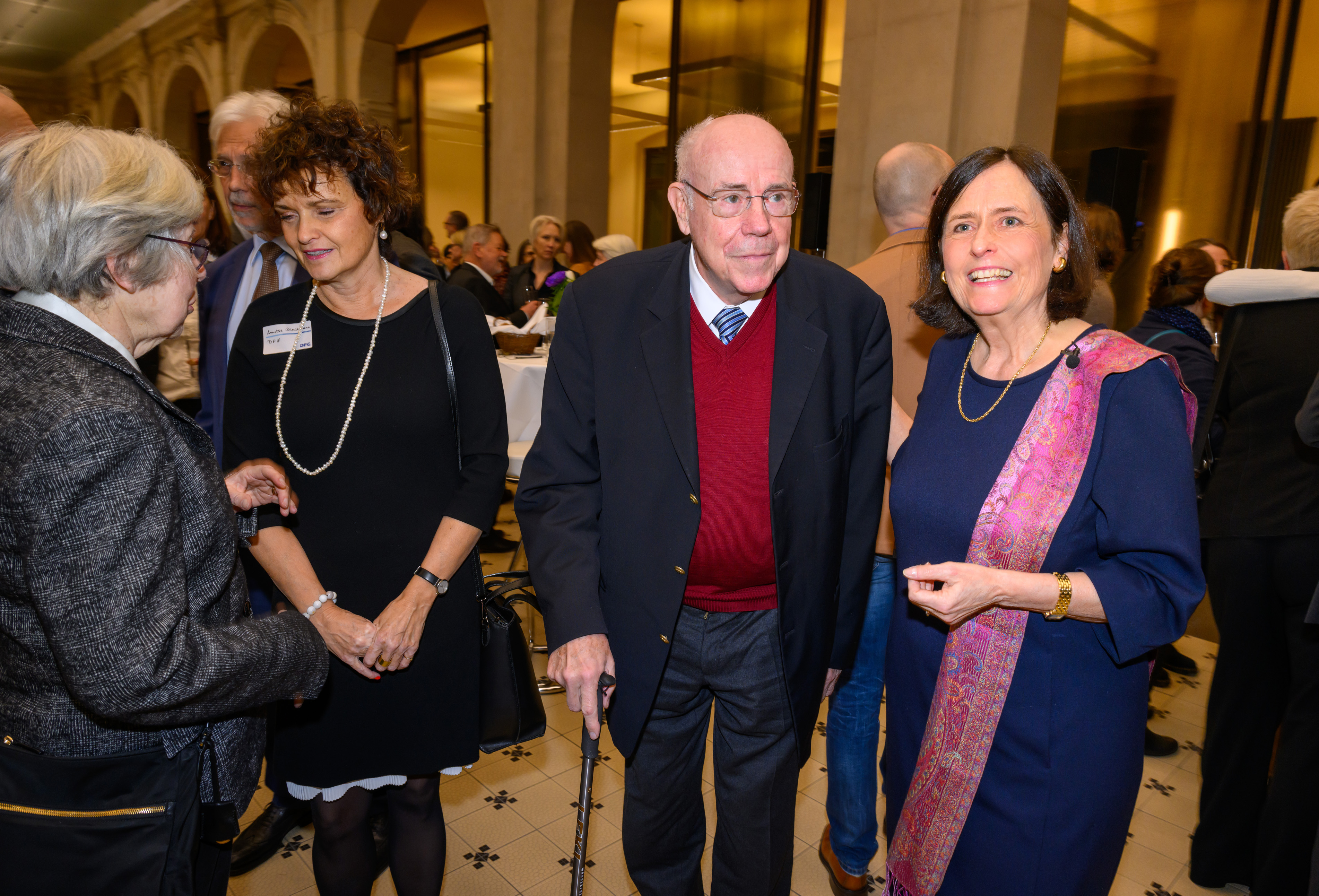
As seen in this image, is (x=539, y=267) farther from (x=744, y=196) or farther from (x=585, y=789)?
(x=585, y=789)

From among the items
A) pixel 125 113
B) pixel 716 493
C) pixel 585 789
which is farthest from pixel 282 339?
pixel 125 113

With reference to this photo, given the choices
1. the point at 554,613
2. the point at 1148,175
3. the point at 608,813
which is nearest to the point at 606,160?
the point at 1148,175

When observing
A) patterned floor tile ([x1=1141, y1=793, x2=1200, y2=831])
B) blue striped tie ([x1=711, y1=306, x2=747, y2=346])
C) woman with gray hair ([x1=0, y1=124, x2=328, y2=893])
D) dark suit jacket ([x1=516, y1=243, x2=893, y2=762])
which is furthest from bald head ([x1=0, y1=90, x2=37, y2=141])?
patterned floor tile ([x1=1141, y1=793, x2=1200, y2=831])

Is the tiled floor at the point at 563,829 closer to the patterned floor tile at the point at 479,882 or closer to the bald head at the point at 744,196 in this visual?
the patterned floor tile at the point at 479,882

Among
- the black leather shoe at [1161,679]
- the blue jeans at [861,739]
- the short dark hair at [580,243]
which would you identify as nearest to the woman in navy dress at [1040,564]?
the blue jeans at [861,739]

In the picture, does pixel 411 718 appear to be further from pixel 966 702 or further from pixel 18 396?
pixel 966 702

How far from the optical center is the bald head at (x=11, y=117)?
214 centimetres

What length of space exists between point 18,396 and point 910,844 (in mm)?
1692

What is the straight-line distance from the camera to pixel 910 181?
2.52 meters

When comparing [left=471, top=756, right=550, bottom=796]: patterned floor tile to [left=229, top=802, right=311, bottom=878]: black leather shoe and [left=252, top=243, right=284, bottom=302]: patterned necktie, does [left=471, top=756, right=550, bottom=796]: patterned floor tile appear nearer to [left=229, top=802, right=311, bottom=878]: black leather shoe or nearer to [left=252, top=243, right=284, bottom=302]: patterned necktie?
[left=229, top=802, right=311, bottom=878]: black leather shoe

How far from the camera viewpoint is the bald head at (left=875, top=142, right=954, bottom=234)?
2494mm

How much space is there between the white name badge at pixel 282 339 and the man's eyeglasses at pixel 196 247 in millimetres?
384

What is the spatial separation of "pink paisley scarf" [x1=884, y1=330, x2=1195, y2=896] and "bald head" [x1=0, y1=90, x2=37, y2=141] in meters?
2.55

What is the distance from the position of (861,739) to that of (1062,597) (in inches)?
43.2
